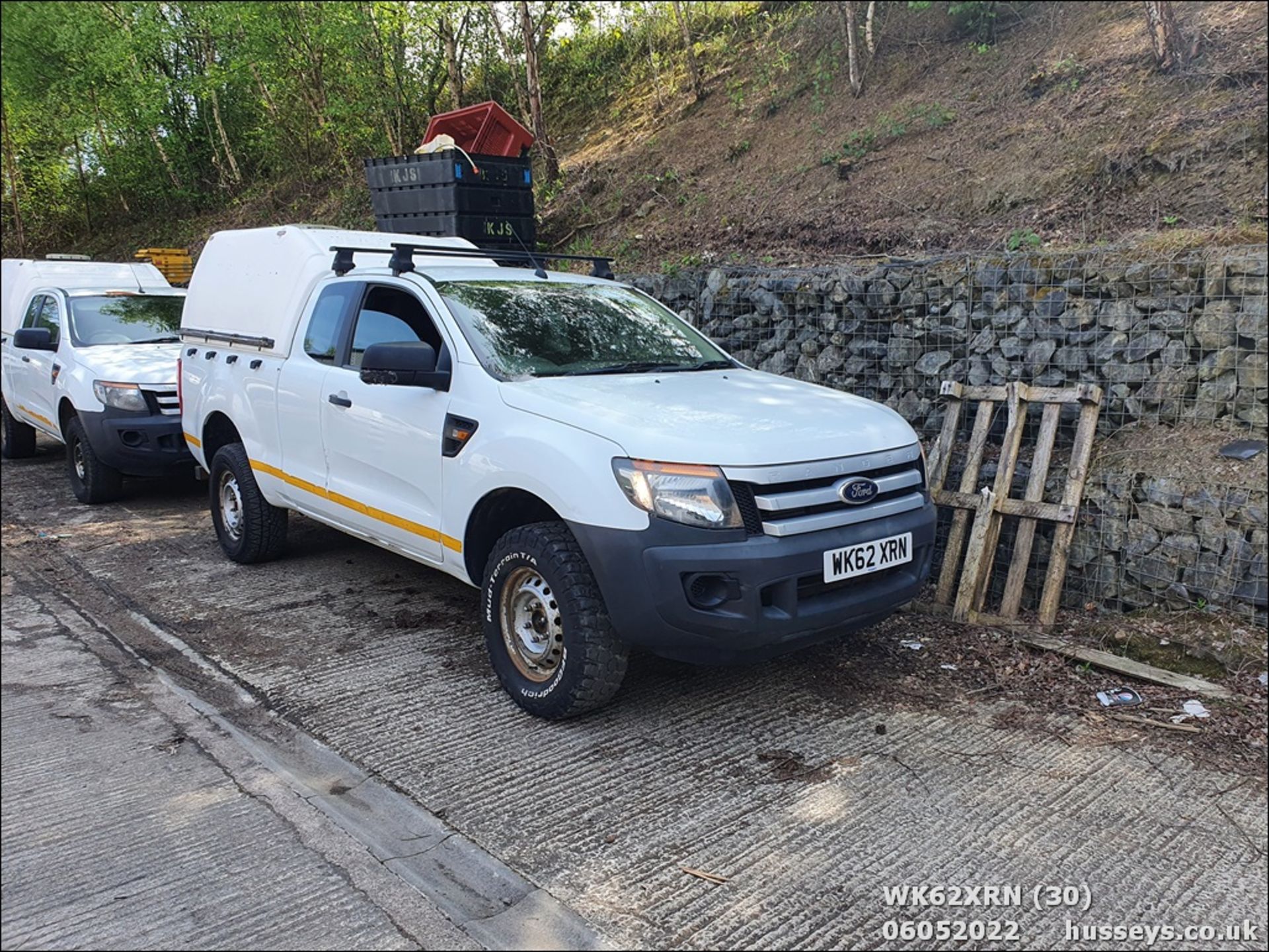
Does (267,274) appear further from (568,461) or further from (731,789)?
(731,789)

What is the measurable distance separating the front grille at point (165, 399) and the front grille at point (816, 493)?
233 inches

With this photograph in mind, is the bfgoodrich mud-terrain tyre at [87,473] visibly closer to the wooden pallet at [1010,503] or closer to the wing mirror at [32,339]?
the wing mirror at [32,339]

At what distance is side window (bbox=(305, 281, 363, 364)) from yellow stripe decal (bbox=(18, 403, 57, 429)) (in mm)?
→ 4470

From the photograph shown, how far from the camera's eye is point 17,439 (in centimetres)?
1020

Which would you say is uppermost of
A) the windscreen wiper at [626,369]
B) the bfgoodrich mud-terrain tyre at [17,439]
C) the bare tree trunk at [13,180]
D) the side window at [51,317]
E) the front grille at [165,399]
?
the bare tree trunk at [13,180]

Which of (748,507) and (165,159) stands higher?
(165,159)

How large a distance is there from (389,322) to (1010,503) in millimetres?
3609

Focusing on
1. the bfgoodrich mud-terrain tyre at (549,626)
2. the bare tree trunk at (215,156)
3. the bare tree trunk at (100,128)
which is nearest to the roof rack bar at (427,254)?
the bare tree trunk at (100,128)

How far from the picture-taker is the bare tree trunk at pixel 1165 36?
26.2 feet

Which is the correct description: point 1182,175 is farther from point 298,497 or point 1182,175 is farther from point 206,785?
point 206,785

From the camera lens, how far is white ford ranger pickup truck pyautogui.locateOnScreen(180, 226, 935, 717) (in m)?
3.66

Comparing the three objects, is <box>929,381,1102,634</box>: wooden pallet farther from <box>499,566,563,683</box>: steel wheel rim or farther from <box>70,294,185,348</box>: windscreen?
<box>70,294,185,348</box>: windscreen

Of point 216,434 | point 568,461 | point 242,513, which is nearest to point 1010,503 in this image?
point 568,461

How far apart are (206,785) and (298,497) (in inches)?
95.8
